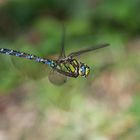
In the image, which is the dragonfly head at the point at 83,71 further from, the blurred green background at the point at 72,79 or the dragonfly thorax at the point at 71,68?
the blurred green background at the point at 72,79

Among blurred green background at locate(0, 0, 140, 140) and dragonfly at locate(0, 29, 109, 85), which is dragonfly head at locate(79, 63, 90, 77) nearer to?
dragonfly at locate(0, 29, 109, 85)

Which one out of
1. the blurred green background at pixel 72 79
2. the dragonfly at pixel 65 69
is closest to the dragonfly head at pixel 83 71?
the dragonfly at pixel 65 69

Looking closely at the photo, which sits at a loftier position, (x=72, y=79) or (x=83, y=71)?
(x=72, y=79)

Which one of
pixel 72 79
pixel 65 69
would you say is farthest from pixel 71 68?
pixel 72 79

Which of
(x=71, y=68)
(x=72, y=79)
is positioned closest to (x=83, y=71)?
(x=71, y=68)

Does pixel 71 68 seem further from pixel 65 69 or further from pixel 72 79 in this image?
pixel 72 79

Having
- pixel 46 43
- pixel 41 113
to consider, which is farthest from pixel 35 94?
pixel 46 43

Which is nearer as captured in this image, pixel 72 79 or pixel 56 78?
pixel 56 78

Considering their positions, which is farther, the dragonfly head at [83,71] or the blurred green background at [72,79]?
the blurred green background at [72,79]

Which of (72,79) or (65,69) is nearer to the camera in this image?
(65,69)

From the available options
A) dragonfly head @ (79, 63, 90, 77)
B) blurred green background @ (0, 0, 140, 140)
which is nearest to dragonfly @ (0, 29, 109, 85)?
dragonfly head @ (79, 63, 90, 77)
